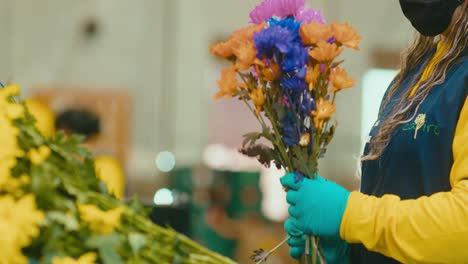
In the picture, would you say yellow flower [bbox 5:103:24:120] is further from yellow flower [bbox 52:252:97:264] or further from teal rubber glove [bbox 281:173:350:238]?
teal rubber glove [bbox 281:173:350:238]

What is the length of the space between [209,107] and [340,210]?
7.15 meters

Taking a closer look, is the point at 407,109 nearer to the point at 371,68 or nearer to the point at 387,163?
the point at 387,163

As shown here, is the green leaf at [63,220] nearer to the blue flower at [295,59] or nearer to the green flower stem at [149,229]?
the green flower stem at [149,229]

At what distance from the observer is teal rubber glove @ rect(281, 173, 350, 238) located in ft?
5.15

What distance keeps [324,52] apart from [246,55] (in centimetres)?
13

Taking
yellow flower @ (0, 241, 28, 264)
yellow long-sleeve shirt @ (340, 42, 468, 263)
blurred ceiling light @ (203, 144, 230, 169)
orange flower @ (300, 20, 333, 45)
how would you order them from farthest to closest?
blurred ceiling light @ (203, 144, 230, 169) < orange flower @ (300, 20, 333, 45) < yellow long-sleeve shirt @ (340, 42, 468, 263) < yellow flower @ (0, 241, 28, 264)

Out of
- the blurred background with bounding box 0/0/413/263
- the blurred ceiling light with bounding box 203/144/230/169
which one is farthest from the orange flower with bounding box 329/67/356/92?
the blurred ceiling light with bounding box 203/144/230/169

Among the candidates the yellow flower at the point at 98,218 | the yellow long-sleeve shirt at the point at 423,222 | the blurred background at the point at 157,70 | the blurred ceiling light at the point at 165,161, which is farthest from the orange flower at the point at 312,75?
the blurred ceiling light at the point at 165,161

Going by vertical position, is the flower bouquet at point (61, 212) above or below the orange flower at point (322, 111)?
below

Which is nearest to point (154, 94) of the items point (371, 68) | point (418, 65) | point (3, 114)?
point (371, 68)

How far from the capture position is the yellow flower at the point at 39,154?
42.7 inches

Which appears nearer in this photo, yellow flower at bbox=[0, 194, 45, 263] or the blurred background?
yellow flower at bbox=[0, 194, 45, 263]

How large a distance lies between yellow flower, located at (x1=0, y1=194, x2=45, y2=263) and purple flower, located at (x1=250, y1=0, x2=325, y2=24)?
0.75 meters

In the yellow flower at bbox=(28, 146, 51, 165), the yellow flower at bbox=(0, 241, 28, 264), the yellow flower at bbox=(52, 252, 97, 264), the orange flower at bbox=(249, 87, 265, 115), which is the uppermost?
the orange flower at bbox=(249, 87, 265, 115)
